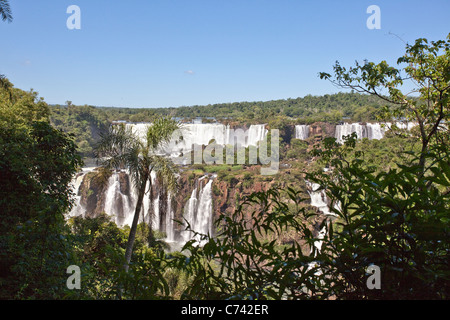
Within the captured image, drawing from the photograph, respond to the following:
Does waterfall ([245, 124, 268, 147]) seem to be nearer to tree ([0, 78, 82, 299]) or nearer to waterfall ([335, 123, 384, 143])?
waterfall ([335, 123, 384, 143])

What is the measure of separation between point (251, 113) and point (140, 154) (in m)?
33.6

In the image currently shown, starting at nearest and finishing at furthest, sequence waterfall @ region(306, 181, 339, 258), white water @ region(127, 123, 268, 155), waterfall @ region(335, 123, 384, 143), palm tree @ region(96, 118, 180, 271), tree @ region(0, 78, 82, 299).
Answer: waterfall @ region(306, 181, 339, 258) < tree @ region(0, 78, 82, 299) < palm tree @ region(96, 118, 180, 271) < waterfall @ region(335, 123, 384, 143) < white water @ region(127, 123, 268, 155)

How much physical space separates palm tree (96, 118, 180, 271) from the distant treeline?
2497 cm

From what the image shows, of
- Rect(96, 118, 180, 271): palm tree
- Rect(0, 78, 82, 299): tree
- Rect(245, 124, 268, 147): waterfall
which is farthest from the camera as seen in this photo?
Rect(245, 124, 268, 147): waterfall

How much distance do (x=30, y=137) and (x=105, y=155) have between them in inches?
55.6

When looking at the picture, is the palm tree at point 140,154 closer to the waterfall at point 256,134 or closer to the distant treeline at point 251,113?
the waterfall at point 256,134

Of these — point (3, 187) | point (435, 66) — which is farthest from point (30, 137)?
point (435, 66)

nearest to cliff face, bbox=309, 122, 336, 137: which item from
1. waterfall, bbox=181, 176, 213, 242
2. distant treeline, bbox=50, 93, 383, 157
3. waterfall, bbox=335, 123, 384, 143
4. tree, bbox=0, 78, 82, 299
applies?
distant treeline, bbox=50, 93, 383, 157

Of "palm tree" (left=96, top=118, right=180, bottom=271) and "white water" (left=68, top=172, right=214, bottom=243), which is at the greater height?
"palm tree" (left=96, top=118, right=180, bottom=271)

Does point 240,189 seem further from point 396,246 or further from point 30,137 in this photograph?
point 396,246

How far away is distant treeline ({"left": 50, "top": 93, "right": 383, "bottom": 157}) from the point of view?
108 feet

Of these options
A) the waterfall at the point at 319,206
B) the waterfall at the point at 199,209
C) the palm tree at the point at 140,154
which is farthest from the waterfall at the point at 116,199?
the palm tree at the point at 140,154
